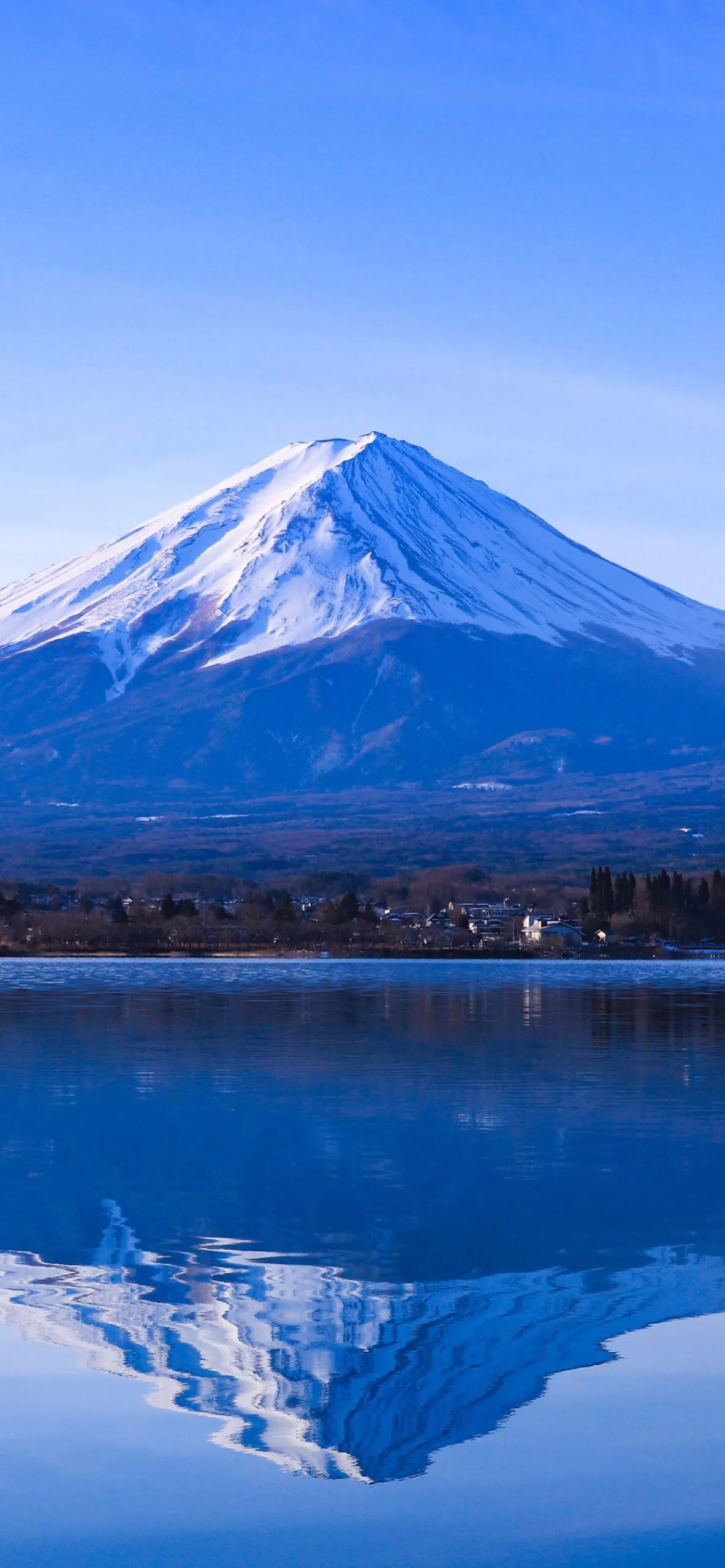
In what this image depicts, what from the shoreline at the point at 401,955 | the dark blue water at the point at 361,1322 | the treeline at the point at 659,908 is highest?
the treeline at the point at 659,908

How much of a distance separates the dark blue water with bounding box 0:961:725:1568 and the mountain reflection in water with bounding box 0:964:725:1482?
50mm

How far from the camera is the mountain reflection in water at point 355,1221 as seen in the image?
13.5m

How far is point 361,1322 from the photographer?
1516cm

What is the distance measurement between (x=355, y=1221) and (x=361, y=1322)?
14.4ft

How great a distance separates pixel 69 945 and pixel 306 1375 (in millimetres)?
111256

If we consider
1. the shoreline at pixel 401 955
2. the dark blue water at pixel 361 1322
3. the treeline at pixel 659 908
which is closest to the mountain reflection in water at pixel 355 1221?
the dark blue water at pixel 361 1322

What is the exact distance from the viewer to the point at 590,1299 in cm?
1589

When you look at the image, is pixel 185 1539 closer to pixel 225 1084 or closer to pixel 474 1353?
pixel 474 1353

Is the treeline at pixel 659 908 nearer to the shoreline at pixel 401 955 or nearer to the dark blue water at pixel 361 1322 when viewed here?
the shoreline at pixel 401 955

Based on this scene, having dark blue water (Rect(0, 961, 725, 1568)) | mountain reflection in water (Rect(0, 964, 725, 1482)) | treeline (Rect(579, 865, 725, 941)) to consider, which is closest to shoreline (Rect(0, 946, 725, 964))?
treeline (Rect(579, 865, 725, 941))

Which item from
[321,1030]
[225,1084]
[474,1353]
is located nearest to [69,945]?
[321,1030]

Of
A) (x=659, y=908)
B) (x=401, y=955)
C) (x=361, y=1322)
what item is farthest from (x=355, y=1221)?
(x=659, y=908)

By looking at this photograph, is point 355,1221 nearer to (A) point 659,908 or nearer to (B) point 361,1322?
(B) point 361,1322

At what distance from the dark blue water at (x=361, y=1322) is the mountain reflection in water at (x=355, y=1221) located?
0.05 m
